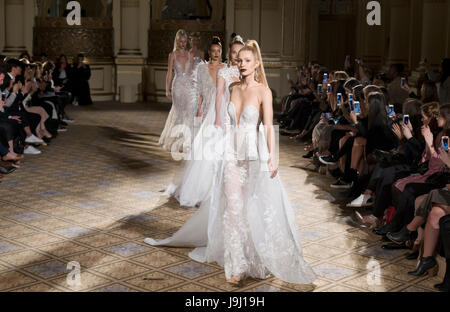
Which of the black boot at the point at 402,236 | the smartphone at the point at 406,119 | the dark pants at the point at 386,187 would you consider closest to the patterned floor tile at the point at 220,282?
the black boot at the point at 402,236

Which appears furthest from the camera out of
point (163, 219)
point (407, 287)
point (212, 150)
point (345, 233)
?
point (212, 150)

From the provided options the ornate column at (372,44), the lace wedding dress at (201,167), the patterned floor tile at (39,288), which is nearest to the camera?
the patterned floor tile at (39,288)

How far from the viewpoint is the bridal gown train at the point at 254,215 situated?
4.79 metres

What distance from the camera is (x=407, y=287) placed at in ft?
15.5

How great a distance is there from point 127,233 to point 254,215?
159 cm

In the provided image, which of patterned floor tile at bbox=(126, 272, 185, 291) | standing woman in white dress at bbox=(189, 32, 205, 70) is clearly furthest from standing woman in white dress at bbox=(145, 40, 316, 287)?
standing woman in white dress at bbox=(189, 32, 205, 70)

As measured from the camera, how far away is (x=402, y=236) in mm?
5582

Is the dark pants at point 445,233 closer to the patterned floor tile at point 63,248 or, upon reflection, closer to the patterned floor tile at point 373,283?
the patterned floor tile at point 373,283

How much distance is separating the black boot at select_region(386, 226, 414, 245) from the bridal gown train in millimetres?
1112

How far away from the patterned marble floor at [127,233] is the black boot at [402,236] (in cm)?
11

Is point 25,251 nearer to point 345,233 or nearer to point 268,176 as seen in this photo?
point 268,176

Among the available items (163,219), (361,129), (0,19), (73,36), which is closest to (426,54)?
(361,129)

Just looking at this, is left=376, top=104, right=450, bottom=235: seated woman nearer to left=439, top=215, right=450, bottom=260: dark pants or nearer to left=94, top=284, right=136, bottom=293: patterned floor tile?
left=439, top=215, right=450, bottom=260: dark pants

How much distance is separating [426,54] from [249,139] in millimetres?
8042
